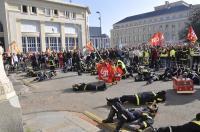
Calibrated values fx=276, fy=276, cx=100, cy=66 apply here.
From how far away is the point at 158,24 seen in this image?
112 metres

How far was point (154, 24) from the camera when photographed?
113000mm

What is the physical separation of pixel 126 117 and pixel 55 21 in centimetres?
4389

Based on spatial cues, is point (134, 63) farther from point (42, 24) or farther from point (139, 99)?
point (42, 24)

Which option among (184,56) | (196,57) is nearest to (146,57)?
(184,56)

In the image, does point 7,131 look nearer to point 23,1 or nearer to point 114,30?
point 23,1

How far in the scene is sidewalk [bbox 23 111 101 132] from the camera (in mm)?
7082

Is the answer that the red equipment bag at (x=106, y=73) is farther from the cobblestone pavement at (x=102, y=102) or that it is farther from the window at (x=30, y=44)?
the window at (x=30, y=44)

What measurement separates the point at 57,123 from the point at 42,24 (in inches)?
1579

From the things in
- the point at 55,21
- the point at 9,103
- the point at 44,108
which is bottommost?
the point at 44,108

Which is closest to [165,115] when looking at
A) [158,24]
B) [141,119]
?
[141,119]

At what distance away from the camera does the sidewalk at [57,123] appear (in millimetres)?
7082

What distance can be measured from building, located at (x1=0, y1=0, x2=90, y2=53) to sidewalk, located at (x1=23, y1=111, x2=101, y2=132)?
34.6 m

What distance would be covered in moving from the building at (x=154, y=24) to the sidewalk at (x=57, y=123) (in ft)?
307

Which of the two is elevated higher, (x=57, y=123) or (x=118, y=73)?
Answer: (x=118, y=73)
